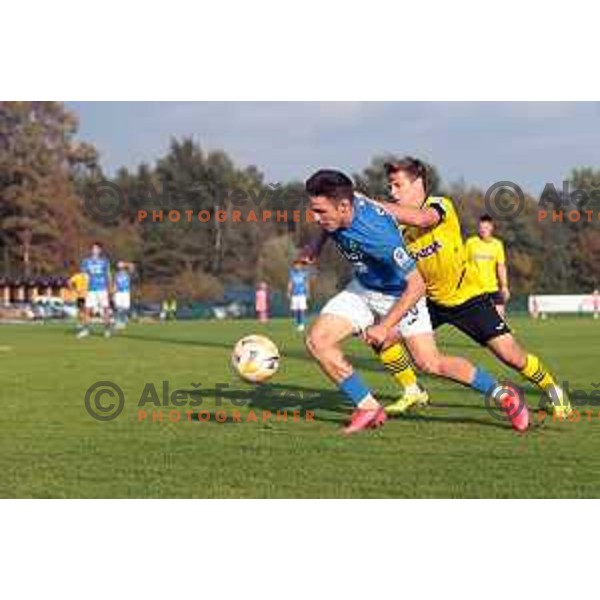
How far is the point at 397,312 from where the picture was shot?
24.6 feet

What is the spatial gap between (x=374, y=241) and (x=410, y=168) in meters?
1.03

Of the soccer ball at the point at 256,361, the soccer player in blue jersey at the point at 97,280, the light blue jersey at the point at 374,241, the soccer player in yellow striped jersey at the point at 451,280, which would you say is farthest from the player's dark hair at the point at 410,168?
the soccer player in blue jersey at the point at 97,280

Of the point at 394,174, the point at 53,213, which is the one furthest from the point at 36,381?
the point at 53,213

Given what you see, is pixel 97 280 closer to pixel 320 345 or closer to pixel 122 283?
pixel 122 283

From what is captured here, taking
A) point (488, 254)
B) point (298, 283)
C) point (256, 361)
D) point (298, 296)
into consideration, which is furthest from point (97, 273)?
point (256, 361)

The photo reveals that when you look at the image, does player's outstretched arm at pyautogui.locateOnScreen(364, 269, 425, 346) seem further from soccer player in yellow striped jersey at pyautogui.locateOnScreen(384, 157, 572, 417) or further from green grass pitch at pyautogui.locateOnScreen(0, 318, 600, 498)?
soccer player in yellow striped jersey at pyautogui.locateOnScreen(384, 157, 572, 417)

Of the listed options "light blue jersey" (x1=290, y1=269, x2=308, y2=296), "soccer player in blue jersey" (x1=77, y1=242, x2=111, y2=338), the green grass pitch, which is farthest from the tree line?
the green grass pitch

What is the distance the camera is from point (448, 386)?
12078 millimetres

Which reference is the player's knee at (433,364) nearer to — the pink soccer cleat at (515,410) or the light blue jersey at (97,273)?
the pink soccer cleat at (515,410)

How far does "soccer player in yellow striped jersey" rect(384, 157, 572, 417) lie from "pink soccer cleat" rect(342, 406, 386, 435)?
113cm

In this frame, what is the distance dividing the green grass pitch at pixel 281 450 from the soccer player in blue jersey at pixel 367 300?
344mm

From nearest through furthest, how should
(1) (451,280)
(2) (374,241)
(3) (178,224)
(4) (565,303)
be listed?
(2) (374,241)
(1) (451,280)
(4) (565,303)
(3) (178,224)

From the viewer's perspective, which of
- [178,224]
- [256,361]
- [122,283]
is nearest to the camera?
[256,361]

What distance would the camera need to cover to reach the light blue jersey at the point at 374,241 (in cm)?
780
